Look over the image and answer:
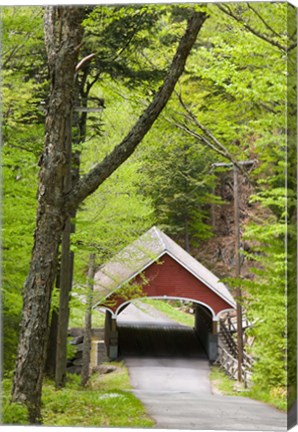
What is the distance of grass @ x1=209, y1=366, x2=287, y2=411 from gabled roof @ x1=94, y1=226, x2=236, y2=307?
2.17ft

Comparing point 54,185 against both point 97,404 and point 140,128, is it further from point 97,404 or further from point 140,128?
point 97,404

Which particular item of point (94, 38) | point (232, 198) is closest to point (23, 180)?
point (94, 38)

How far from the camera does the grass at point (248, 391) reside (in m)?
6.70

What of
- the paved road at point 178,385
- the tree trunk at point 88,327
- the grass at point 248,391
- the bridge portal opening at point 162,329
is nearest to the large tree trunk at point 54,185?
the tree trunk at point 88,327

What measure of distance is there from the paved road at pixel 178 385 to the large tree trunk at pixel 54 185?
32.8 inches

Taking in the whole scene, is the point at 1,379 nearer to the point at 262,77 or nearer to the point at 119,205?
the point at 119,205

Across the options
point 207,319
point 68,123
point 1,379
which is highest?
point 68,123

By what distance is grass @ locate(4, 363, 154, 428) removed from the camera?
707 cm

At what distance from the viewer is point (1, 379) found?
24.2ft

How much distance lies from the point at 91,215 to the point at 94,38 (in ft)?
5.12

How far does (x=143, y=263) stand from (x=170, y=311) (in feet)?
1.61

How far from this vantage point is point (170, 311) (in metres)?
7.40

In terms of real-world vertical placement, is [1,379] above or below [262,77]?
below

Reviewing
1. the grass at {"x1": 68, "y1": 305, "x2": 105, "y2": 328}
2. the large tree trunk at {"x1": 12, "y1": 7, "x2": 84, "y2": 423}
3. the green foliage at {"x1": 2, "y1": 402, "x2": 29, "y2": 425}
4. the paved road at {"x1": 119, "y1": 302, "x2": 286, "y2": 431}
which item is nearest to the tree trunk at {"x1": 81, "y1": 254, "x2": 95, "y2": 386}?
the grass at {"x1": 68, "y1": 305, "x2": 105, "y2": 328}
